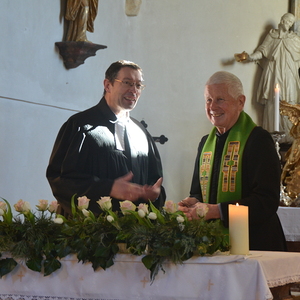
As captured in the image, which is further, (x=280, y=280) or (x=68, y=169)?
(x=68, y=169)

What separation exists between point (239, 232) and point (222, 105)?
1.12 m

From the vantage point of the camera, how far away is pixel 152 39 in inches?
276

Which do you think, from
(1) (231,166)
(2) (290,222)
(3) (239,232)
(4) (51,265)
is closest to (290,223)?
(2) (290,222)

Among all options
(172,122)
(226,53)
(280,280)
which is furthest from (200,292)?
(226,53)

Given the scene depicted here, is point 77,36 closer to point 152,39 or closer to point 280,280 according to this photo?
point 152,39

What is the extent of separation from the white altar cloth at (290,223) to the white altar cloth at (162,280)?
2.09m

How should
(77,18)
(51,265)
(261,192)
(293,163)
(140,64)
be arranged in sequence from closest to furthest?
(51,265)
(261,192)
(293,163)
(77,18)
(140,64)

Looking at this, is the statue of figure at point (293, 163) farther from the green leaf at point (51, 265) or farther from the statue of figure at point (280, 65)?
the green leaf at point (51, 265)

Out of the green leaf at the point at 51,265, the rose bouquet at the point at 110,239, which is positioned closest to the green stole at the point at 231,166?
the rose bouquet at the point at 110,239

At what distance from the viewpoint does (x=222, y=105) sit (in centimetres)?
320

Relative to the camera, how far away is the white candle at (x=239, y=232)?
222 centimetres

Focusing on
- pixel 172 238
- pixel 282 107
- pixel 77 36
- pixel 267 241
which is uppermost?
pixel 77 36

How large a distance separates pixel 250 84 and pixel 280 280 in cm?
566

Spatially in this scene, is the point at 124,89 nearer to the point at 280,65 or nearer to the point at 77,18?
the point at 77,18
